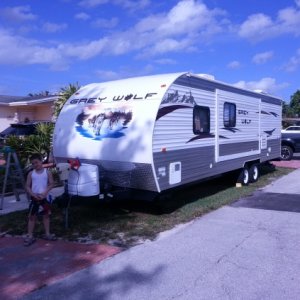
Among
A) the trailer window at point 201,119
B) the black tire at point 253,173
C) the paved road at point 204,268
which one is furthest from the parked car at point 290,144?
the paved road at point 204,268

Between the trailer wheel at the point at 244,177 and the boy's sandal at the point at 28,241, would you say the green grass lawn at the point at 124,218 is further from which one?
the trailer wheel at the point at 244,177

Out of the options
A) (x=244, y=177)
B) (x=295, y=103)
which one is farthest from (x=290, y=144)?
(x=295, y=103)

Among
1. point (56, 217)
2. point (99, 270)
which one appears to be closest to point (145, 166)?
point (56, 217)

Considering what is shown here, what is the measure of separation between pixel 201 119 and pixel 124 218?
2.80 meters

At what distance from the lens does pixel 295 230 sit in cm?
713

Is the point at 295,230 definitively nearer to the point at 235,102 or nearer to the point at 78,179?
the point at 78,179

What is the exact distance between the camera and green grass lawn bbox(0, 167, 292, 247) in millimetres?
6777

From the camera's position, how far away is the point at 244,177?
476 inches

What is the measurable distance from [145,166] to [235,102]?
4336 mm

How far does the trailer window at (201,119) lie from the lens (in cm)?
890

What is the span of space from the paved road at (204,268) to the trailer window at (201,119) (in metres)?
2.16

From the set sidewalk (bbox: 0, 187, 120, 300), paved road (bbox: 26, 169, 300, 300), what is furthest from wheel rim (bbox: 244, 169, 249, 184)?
sidewalk (bbox: 0, 187, 120, 300)

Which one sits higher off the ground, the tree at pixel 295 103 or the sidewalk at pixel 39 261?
the tree at pixel 295 103

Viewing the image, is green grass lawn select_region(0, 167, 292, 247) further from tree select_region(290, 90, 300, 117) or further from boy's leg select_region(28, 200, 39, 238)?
tree select_region(290, 90, 300, 117)
